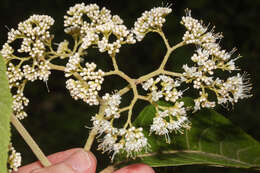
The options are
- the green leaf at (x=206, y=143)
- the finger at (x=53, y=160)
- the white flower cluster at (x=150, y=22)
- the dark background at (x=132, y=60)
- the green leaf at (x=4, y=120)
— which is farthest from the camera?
the dark background at (x=132, y=60)

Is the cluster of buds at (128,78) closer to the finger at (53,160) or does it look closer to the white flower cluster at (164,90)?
the white flower cluster at (164,90)

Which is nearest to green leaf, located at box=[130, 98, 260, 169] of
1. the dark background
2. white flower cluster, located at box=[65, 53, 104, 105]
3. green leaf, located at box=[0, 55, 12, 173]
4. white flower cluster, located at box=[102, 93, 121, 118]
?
white flower cluster, located at box=[102, 93, 121, 118]

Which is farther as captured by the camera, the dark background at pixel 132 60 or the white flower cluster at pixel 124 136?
the dark background at pixel 132 60

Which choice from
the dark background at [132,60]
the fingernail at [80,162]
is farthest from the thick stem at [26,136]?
the dark background at [132,60]

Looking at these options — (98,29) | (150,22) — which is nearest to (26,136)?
(98,29)

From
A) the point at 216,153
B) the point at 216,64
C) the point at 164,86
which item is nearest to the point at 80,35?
the point at 164,86

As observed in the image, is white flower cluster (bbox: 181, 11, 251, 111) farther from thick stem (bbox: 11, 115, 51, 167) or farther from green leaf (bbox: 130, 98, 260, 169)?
thick stem (bbox: 11, 115, 51, 167)
